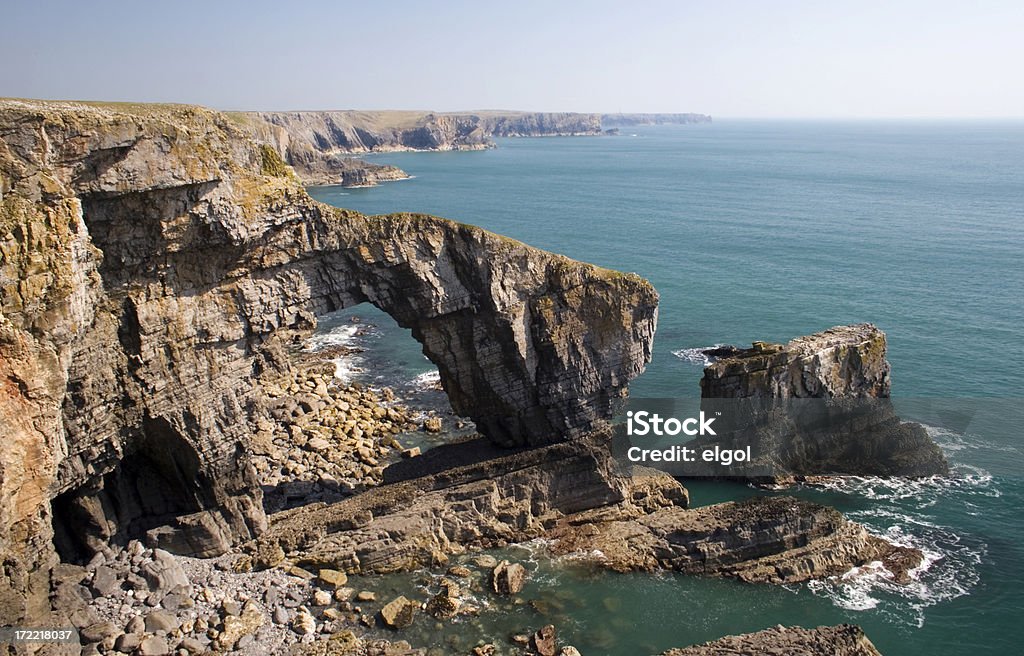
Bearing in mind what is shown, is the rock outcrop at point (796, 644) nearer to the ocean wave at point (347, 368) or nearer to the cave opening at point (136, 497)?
the cave opening at point (136, 497)

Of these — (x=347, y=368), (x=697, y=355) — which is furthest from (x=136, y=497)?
(x=697, y=355)

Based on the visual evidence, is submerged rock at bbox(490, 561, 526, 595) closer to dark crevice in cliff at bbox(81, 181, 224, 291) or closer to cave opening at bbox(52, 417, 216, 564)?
cave opening at bbox(52, 417, 216, 564)

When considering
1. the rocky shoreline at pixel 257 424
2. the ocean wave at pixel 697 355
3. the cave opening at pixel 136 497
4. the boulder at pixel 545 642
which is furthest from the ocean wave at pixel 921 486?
the cave opening at pixel 136 497

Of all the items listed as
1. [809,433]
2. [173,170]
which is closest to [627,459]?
[809,433]

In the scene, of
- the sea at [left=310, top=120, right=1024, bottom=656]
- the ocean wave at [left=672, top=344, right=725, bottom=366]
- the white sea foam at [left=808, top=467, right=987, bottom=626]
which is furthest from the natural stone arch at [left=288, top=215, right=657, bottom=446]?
the ocean wave at [left=672, top=344, right=725, bottom=366]

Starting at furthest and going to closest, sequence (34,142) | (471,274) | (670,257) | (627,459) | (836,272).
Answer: (670,257), (836,272), (627,459), (471,274), (34,142)

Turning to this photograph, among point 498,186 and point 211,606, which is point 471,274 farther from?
point 498,186

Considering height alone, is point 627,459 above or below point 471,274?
below
